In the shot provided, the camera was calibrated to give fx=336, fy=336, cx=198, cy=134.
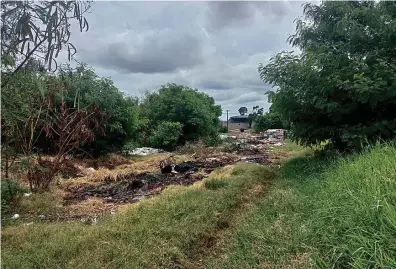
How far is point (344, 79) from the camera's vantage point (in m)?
5.98

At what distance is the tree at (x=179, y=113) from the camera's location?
15.8 m

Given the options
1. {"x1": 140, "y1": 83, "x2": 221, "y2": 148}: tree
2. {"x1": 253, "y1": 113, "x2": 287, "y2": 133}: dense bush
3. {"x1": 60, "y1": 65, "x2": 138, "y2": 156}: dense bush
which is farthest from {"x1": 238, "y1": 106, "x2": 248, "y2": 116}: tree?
{"x1": 60, "y1": 65, "x2": 138, "y2": 156}: dense bush

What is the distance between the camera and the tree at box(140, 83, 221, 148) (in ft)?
51.7

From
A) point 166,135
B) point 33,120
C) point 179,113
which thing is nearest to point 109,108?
point 166,135

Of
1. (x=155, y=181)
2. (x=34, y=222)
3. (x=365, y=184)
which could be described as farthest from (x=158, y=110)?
(x=365, y=184)

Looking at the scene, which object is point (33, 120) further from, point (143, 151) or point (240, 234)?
point (143, 151)

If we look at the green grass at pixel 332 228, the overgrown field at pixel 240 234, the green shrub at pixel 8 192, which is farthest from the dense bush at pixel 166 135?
the green grass at pixel 332 228

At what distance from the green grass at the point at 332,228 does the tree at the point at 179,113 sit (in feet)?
38.1

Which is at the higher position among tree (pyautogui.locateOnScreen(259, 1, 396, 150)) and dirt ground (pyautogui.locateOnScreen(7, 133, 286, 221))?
tree (pyautogui.locateOnScreen(259, 1, 396, 150))

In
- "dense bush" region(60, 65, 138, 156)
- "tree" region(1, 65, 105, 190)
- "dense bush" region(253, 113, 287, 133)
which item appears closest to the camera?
"tree" region(1, 65, 105, 190)

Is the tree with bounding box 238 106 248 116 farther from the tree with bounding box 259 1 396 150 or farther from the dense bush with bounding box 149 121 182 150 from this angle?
the tree with bounding box 259 1 396 150

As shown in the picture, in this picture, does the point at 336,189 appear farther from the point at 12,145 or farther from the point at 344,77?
the point at 12,145

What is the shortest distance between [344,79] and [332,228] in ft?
12.8

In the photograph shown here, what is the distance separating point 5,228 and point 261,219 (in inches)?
112
